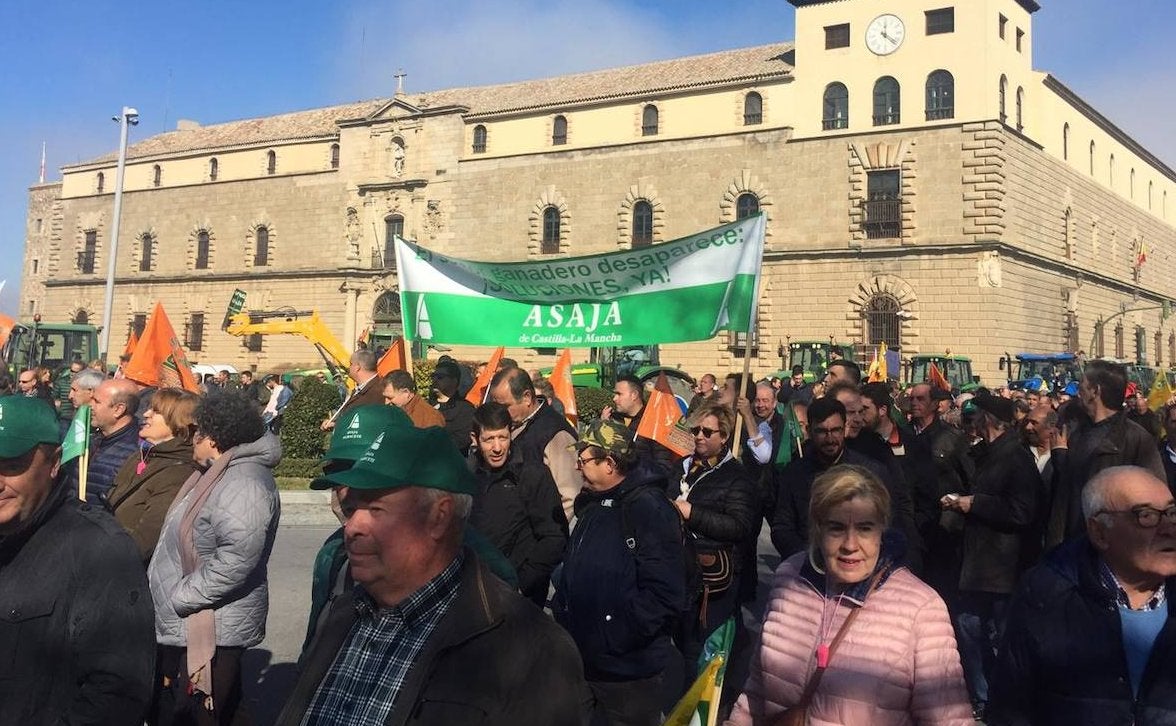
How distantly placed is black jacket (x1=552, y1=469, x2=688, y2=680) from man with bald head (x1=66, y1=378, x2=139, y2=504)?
2.96m

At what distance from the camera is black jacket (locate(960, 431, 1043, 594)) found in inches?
211

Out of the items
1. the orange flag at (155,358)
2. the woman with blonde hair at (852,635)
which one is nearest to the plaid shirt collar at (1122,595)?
the woman with blonde hair at (852,635)

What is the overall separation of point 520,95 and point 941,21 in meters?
17.9

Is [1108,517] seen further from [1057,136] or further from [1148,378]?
[1057,136]

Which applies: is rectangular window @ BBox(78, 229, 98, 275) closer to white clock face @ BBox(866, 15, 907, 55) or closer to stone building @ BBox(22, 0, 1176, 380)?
stone building @ BBox(22, 0, 1176, 380)

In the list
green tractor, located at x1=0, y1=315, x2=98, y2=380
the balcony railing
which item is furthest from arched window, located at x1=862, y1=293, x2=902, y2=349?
green tractor, located at x1=0, y1=315, x2=98, y2=380

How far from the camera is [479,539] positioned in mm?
3043

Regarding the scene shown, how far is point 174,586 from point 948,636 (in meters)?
3.00

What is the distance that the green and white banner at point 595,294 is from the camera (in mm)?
6738

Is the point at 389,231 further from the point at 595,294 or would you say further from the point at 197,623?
the point at 197,623

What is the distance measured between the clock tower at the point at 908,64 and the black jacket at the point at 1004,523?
1124 inches

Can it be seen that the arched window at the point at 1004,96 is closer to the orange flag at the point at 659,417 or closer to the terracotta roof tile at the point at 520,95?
the terracotta roof tile at the point at 520,95

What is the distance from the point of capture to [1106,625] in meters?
2.66

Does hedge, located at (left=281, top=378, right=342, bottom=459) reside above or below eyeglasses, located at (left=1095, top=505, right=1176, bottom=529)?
below
